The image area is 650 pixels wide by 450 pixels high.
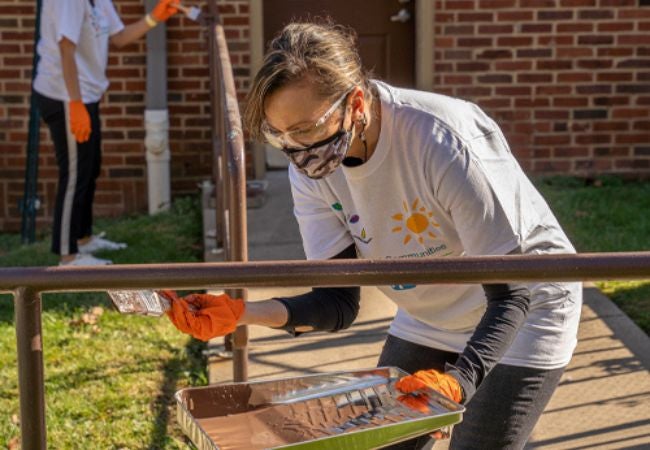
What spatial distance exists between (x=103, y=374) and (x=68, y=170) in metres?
1.75

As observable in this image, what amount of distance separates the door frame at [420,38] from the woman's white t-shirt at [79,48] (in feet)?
4.23

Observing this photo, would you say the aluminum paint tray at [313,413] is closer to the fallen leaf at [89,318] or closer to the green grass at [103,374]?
the green grass at [103,374]

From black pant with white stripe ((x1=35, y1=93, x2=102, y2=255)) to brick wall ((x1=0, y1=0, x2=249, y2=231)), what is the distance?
4.23ft

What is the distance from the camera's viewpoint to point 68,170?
6043 millimetres

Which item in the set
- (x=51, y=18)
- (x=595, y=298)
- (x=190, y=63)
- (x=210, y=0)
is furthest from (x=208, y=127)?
(x=595, y=298)

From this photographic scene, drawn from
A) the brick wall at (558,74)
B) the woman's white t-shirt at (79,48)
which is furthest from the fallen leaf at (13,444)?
the brick wall at (558,74)

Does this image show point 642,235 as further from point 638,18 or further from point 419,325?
point 419,325

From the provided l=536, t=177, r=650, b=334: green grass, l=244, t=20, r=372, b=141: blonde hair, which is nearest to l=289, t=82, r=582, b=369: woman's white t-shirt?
l=244, t=20, r=372, b=141: blonde hair

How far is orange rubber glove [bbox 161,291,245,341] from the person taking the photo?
240 centimetres

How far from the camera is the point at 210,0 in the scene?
6391mm

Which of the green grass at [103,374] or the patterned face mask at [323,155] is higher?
the patterned face mask at [323,155]

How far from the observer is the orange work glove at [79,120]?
586 cm

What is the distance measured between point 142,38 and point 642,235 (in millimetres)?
3375

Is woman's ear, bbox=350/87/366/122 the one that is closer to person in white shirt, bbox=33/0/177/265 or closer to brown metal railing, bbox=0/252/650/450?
brown metal railing, bbox=0/252/650/450
